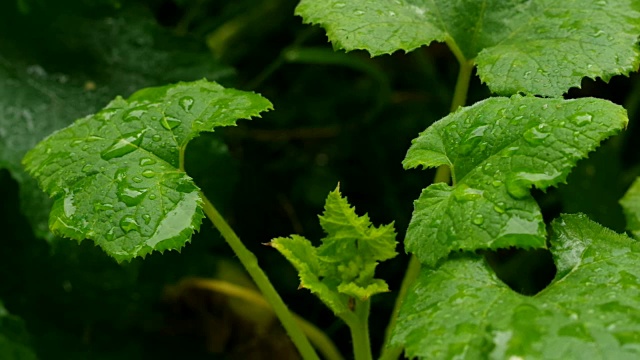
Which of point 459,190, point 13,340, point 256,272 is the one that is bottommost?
point 13,340

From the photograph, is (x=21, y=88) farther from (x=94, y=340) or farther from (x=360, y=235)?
(x=360, y=235)

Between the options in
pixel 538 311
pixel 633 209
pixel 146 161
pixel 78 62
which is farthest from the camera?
pixel 78 62

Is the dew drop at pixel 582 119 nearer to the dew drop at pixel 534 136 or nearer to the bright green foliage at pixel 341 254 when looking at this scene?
the dew drop at pixel 534 136

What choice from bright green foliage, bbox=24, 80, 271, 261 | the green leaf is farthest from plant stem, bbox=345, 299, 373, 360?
bright green foliage, bbox=24, 80, 271, 261

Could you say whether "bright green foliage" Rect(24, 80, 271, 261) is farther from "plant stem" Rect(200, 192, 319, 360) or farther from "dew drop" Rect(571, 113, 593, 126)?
"dew drop" Rect(571, 113, 593, 126)

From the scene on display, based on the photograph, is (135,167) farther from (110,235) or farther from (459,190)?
(459,190)

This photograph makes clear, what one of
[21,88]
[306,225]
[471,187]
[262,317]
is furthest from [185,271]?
[471,187]

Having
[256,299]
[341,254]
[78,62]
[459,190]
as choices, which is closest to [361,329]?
Answer: [341,254]
